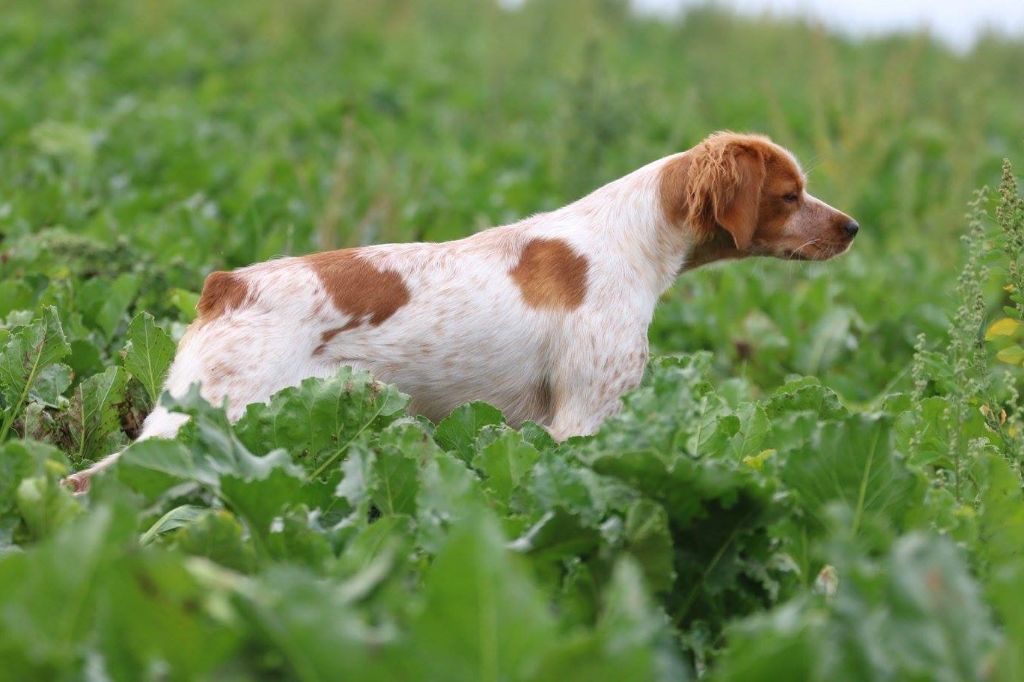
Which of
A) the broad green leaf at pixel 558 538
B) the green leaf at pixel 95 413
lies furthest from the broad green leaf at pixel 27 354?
the broad green leaf at pixel 558 538

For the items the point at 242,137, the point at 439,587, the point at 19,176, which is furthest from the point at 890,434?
the point at 242,137

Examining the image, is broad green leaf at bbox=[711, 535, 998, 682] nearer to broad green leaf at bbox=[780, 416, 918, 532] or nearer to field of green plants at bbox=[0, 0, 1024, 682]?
field of green plants at bbox=[0, 0, 1024, 682]

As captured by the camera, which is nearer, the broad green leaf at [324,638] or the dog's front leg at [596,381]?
the broad green leaf at [324,638]

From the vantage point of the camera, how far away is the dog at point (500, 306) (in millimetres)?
3898

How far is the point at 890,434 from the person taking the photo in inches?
114

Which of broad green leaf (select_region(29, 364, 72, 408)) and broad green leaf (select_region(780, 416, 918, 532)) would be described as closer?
broad green leaf (select_region(780, 416, 918, 532))

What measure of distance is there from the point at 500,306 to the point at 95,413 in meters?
1.23

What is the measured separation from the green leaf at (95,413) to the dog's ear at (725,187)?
181 cm

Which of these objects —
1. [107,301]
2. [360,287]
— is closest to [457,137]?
[107,301]

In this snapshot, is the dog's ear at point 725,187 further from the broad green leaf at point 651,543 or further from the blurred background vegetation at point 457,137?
the broad green leaf at point 651,543

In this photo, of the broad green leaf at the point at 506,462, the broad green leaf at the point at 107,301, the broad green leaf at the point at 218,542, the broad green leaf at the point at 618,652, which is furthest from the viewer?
the broad green leaf at the point at 107,301

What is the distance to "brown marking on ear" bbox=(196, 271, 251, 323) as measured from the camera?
156 inches

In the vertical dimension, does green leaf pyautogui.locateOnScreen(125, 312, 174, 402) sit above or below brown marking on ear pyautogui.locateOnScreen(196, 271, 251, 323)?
below

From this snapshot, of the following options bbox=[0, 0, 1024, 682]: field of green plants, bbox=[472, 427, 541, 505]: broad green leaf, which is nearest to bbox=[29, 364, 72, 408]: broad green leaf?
bbox=[0, 0, 1024, 682]: field of green plants
